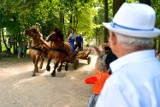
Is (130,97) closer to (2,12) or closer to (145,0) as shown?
(145,0)

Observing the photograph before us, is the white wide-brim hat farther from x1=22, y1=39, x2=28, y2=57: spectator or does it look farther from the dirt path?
x1=22, y1=39, x2=28, y2=57: spectator

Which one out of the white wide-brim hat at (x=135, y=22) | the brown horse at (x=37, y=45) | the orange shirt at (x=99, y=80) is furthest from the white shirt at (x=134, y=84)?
the brown horse at (x=37, y=45)

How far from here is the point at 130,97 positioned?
195 cm

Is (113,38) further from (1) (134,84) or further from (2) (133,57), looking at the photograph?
(1) (134,84)

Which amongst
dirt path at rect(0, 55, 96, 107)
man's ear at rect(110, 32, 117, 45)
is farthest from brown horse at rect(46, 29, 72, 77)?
man's ear at rect(110, 32, 117, 45)

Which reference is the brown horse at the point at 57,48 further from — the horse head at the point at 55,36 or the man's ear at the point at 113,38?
the man's ear at the point at 113,38

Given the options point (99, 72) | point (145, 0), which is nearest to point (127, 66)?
point (99, 72)

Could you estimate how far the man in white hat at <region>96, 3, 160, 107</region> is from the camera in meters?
1.98

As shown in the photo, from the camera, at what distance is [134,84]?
2004 millimetres

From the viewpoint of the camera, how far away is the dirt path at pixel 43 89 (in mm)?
10924

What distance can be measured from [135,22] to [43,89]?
10983mm

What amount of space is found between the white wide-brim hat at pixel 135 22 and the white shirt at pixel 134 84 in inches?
5.2

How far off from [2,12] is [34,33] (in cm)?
865

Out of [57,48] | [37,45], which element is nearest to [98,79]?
[57,48]
